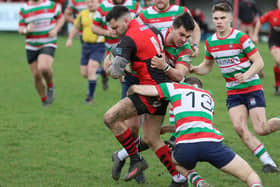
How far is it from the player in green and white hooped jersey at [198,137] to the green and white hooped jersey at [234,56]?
4.84 ft

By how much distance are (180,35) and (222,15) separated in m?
1.15

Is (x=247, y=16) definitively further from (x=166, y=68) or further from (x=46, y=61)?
(x=166, y=68)

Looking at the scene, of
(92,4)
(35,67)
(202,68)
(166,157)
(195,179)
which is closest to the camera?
(195,179)

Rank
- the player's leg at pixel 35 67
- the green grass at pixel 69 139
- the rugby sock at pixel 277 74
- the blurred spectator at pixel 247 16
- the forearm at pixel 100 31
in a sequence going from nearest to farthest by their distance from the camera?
1. the green grass at pixel 69 139
2. the forearm at pixel 100 31
3. the player's leg at pixel 35 67
4. the rugby sock at pixel 277 74
5. the blurred spectator at pixel 247 16

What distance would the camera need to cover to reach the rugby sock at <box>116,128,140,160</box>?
589 centimetres

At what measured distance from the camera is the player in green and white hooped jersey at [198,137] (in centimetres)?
505

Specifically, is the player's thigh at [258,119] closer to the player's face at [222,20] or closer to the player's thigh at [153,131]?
the player's face at [222,20]

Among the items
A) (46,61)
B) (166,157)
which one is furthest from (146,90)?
(46,61)

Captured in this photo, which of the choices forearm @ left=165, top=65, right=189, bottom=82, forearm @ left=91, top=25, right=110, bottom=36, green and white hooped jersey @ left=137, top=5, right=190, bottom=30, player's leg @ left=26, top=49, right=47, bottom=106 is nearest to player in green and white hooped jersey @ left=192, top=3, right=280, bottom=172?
forearm @ left=165, top=65, right=189, bottom=82

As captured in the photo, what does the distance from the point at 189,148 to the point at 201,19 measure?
20.8m

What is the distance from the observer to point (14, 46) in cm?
2125

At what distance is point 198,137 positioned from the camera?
5098 mm

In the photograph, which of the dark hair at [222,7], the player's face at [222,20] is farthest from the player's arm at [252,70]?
the dark hair at [222,7]

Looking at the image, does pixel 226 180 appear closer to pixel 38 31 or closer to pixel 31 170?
pixel 31 170
